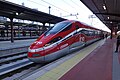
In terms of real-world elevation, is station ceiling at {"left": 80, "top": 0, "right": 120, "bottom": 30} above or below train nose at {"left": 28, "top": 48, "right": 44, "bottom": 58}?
above

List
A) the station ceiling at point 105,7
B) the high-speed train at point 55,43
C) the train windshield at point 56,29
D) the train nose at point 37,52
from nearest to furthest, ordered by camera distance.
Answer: the train nose at point 37,52 < the high-speed train at point 55,43 < the train windshield at point 56,29 < the station ceiling at point 105,7

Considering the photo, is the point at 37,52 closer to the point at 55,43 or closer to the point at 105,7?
the point at 55,43

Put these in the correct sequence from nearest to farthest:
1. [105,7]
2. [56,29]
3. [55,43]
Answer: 1. [55,43]
2. [56,29]
3. [105,7]

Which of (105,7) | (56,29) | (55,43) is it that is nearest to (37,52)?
(55,43)

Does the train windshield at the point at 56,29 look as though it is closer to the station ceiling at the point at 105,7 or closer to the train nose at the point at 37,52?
the train nose at the point at 37,52

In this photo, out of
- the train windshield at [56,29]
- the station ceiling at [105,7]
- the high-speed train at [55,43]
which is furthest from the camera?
the station ceiling at [105,7]

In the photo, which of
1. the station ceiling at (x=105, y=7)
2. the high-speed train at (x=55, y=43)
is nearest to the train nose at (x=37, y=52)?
the high-speed train at (x=55, y=43)

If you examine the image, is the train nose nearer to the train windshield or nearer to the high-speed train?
the high-speed train

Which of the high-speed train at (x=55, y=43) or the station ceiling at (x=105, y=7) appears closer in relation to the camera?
the high-speed train at (x=55, y=43)

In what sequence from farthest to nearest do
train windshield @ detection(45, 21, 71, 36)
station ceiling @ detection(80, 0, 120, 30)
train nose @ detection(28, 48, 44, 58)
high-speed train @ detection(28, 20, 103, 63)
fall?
1. station ceiling @ detection(80, 0, 120, 30)
2. train windshield @ detection(45, 21, 71, 36)
3. high-speed train @ detection(28, 20, 103, 63)
4. train nose @ detection(28, 48, 44, 58)

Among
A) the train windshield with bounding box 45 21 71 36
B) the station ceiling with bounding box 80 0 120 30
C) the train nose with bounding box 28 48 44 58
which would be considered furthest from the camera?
the station ceiling with bounding box 80 0 120 30

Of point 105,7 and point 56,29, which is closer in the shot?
point 56,29

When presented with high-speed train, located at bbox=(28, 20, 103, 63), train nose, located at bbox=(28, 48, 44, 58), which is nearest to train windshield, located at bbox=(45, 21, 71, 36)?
high-speed train, located at bbox=(28, 20, 103, 63)

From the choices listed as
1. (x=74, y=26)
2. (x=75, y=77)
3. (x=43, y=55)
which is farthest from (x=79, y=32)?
(x=75, y=77)
